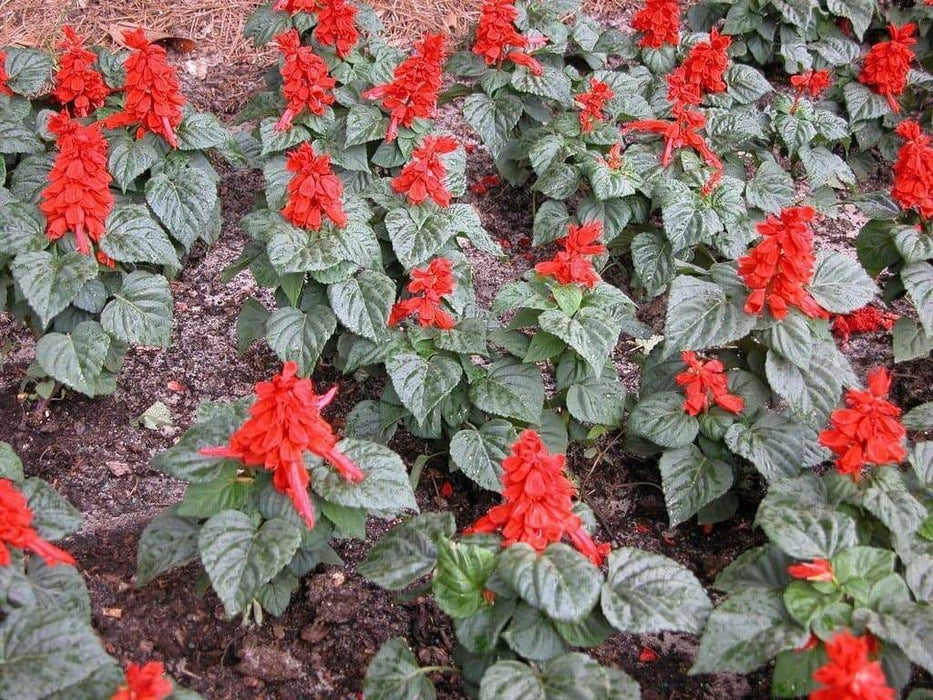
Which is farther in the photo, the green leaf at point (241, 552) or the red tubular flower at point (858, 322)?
the red tubular flower at point (858, 322)

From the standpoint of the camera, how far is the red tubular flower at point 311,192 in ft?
10.1

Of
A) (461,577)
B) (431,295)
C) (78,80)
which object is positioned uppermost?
(78,80)

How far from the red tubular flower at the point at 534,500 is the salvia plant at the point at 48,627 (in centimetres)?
82

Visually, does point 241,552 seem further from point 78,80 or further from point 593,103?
point 593,103

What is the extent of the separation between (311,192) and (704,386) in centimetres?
137

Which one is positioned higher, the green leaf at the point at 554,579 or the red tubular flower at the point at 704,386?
the green leaf at the point at 554,579

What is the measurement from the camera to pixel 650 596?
2340 millimetres

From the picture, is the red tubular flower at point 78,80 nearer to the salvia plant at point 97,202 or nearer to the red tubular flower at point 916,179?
the salvia plant at point 97,202

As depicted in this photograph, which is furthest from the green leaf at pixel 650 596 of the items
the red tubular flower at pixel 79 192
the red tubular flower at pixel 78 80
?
the red tubular flower at pixel 78 80

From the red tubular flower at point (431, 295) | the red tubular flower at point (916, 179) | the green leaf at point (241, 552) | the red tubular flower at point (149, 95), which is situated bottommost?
the green leaf at point (241, 552)

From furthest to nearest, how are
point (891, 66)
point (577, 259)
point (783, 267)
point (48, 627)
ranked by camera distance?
point (891, 66), point (577, 259), point (783, 267), point (48, 627)

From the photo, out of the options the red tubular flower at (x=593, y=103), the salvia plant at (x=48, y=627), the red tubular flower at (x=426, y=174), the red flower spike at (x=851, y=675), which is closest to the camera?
the red flower spike at (x=851, y=675)

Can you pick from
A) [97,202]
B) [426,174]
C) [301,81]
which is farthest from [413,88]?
[97,202]

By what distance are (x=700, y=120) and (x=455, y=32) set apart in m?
2.18
